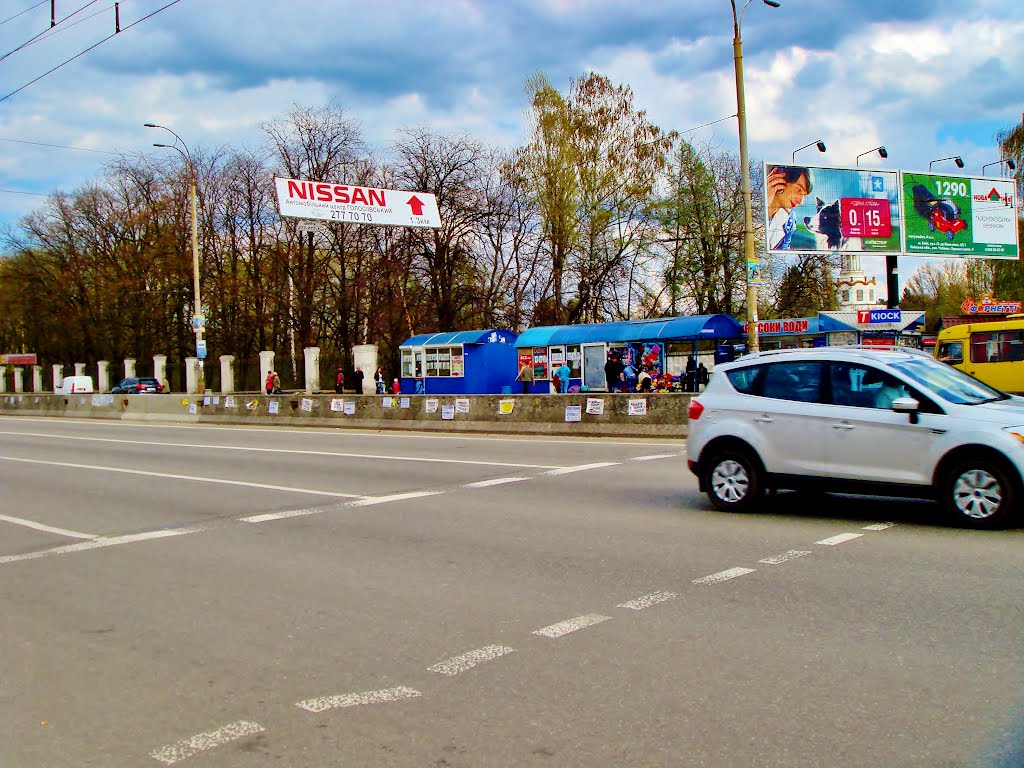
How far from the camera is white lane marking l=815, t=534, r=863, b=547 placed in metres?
7.75

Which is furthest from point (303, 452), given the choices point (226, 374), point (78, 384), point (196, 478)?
point (78, 384)

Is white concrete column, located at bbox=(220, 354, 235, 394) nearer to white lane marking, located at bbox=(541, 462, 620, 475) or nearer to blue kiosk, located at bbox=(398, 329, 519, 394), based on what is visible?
blue kiosk, located at bbox=(398, 329, 519, 394)

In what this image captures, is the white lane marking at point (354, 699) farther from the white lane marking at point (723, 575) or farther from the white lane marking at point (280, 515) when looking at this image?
the white lane marking at point (280, 515)

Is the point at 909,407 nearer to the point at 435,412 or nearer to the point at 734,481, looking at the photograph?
the point at 734,481

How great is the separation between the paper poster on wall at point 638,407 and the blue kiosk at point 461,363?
1329cm

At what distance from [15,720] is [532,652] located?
8.88 ft

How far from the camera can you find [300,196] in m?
28.4

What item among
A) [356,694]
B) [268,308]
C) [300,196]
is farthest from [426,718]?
[268,308]

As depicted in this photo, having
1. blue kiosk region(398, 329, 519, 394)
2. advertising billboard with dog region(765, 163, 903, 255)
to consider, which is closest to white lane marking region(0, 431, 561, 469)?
blue kiosk region(398, 329, 519, 394)

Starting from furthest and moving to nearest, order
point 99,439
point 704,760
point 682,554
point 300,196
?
point 300,196, point 99,439, point 682,554, point 704,760

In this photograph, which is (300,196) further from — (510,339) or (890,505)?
(890,505)

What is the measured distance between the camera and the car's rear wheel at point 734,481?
30.3ft

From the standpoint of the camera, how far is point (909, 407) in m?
8.16

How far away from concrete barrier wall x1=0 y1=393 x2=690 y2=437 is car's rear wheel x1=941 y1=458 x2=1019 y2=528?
11.1m
